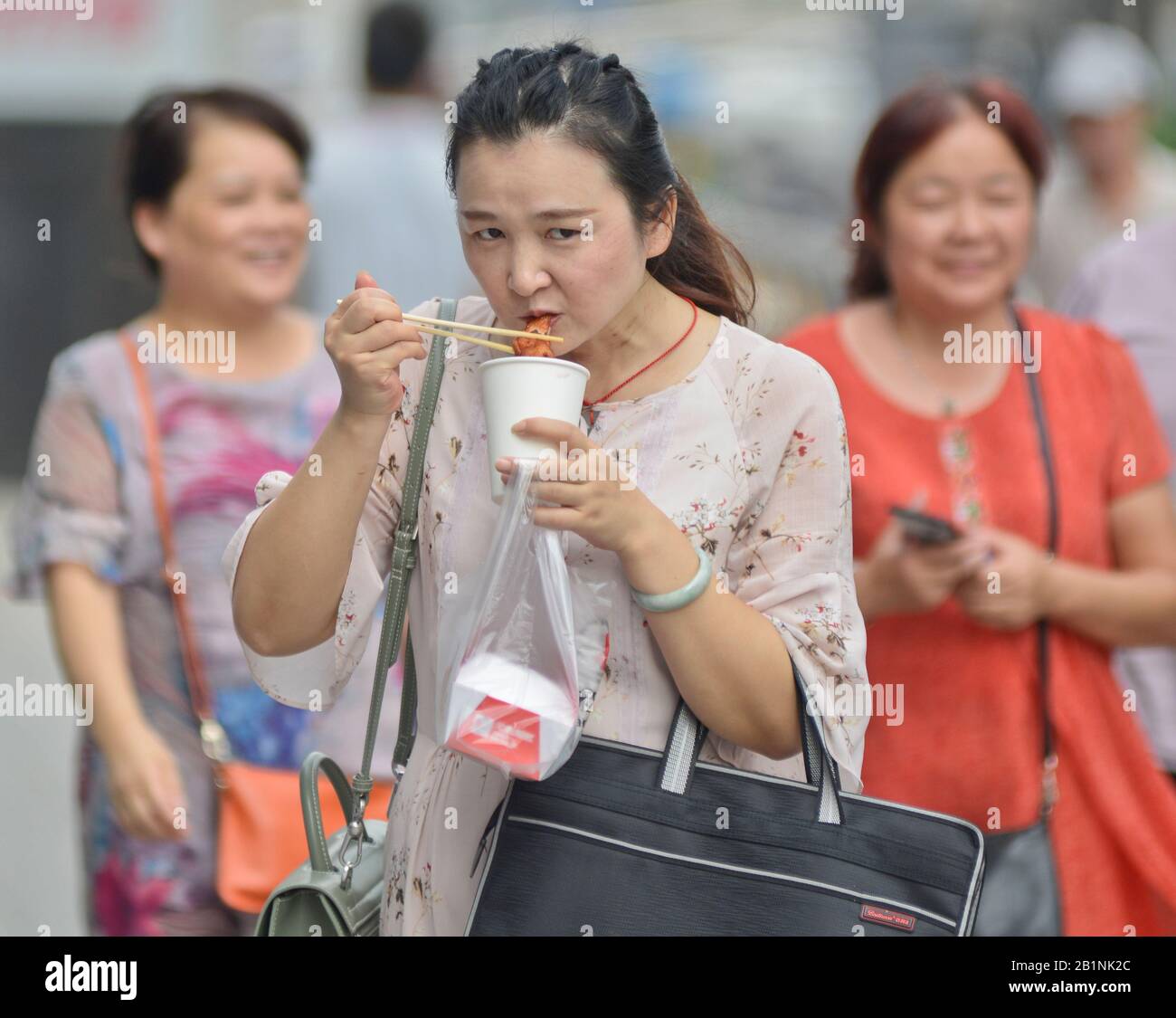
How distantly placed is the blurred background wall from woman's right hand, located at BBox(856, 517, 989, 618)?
4910 mm

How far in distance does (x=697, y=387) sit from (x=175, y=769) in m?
1.61

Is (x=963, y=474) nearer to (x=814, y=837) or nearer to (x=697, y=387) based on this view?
(x=697, y=387)

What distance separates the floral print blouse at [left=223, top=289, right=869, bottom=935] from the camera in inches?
80.2

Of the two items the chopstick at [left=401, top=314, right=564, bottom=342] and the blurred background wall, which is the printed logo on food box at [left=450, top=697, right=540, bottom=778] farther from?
the blurred background wall

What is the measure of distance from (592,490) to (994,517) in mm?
1455

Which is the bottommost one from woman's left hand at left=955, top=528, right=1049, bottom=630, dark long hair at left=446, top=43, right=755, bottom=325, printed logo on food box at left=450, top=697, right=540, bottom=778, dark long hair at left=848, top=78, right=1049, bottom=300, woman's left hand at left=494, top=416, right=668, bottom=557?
printed logo on food box at left=450, top=697, right=540, bottom=778

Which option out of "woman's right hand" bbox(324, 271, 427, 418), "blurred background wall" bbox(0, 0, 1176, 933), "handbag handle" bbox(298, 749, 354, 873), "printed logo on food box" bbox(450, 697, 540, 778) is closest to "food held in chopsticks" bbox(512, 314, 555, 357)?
"woman's right hand" bbox(324, 271, 427, 418)

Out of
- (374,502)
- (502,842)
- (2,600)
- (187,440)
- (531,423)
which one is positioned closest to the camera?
(531,423)

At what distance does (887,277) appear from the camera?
3383 mm

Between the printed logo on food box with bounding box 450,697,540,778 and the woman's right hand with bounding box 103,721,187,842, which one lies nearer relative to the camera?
the printed logo on food box with bounding box 450,697,540,778

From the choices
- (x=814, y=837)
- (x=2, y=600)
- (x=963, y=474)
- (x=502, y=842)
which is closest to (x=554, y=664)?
(x=502, y=842)

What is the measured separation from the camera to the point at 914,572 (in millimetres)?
2924

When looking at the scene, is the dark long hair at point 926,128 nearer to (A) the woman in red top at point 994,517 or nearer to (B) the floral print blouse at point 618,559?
(A) the woman in red top at point 994,517

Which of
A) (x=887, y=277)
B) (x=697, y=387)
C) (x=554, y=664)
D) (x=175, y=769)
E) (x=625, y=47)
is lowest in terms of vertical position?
(x=175, y=769)
